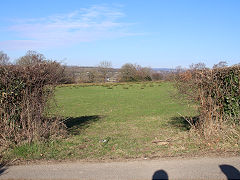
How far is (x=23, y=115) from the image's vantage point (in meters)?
7.34

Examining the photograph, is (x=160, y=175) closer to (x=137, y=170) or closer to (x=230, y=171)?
(x=137, y=170)

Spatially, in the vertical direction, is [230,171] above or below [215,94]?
below

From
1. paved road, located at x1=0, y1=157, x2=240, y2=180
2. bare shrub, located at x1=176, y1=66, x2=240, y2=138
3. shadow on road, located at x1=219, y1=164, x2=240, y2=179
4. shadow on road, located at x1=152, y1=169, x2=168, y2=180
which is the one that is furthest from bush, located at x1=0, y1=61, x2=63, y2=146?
shadow on road, located at x1=219, y1=164, x2=240, y2=179

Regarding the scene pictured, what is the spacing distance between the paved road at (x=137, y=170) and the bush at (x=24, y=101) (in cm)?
182

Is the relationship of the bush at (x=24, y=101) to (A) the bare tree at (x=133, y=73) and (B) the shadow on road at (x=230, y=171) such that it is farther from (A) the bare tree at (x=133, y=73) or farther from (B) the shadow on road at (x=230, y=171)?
(A) the bare tree at (x=133, y=73)

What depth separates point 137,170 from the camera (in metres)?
5.18

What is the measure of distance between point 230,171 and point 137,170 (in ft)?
6.01

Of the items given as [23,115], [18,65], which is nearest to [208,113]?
[23,115]

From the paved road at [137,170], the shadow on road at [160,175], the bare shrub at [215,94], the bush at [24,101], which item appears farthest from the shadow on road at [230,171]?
the bush at [24,101]

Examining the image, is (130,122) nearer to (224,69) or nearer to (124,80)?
(224,69)

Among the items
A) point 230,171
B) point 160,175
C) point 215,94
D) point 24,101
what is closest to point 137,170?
point 160,175

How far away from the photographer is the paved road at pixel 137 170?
4.90 metres

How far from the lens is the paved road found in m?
4.90

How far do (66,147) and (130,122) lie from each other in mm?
5495
